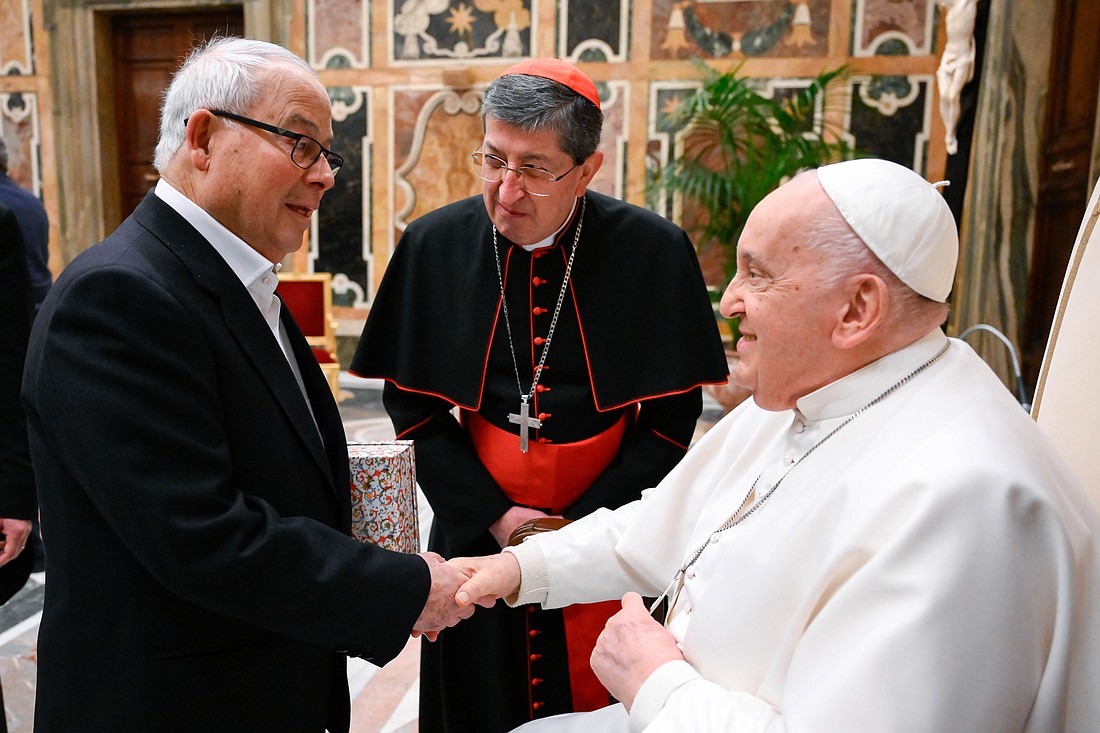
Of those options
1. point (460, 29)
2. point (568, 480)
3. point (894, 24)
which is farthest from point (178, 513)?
point (894, 24)

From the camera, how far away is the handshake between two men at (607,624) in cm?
154

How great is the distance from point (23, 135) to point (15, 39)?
0.93m

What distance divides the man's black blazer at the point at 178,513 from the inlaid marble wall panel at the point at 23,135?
8876 millimetres

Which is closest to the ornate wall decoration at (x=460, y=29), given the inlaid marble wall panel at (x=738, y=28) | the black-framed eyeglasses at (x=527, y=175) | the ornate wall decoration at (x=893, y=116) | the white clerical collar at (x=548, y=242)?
the inlaid marble wall panel at (x=738, y=28)

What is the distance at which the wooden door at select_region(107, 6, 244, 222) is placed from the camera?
9047mm

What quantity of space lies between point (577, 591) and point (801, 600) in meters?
0.72

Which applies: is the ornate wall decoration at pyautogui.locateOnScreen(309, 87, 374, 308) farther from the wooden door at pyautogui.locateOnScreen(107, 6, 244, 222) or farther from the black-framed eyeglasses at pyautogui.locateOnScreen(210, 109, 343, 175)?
the black-framed eyeglasses at pyautogui.locateOnScreen(210, 109, 343, 175)

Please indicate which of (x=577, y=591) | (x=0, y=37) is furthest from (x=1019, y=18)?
(x=0, y=37)

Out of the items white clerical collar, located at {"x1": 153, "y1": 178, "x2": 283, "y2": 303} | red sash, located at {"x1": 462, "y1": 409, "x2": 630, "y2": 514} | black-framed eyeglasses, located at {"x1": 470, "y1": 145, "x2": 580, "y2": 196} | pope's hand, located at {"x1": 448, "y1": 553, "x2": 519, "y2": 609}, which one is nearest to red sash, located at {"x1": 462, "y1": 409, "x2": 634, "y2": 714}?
red sash, located at {"x1": 462, "y1": 409, "x2": 630, "y2": 514}

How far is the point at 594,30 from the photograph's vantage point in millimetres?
8109

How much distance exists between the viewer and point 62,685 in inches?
60.8

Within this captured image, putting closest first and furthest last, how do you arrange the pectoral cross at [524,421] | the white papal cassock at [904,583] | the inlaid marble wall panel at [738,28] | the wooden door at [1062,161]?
the white papal cassock at [904,583] < the pectoral cross at [524,421] < the wooden door at [1062,161] < the inlaid marble wall panel at [738,28]

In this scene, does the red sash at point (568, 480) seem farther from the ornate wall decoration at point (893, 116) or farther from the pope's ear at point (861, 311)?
the ornate wall decoration at point (893, 116)

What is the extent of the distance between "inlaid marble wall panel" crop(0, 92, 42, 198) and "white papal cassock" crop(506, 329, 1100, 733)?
9.53m
